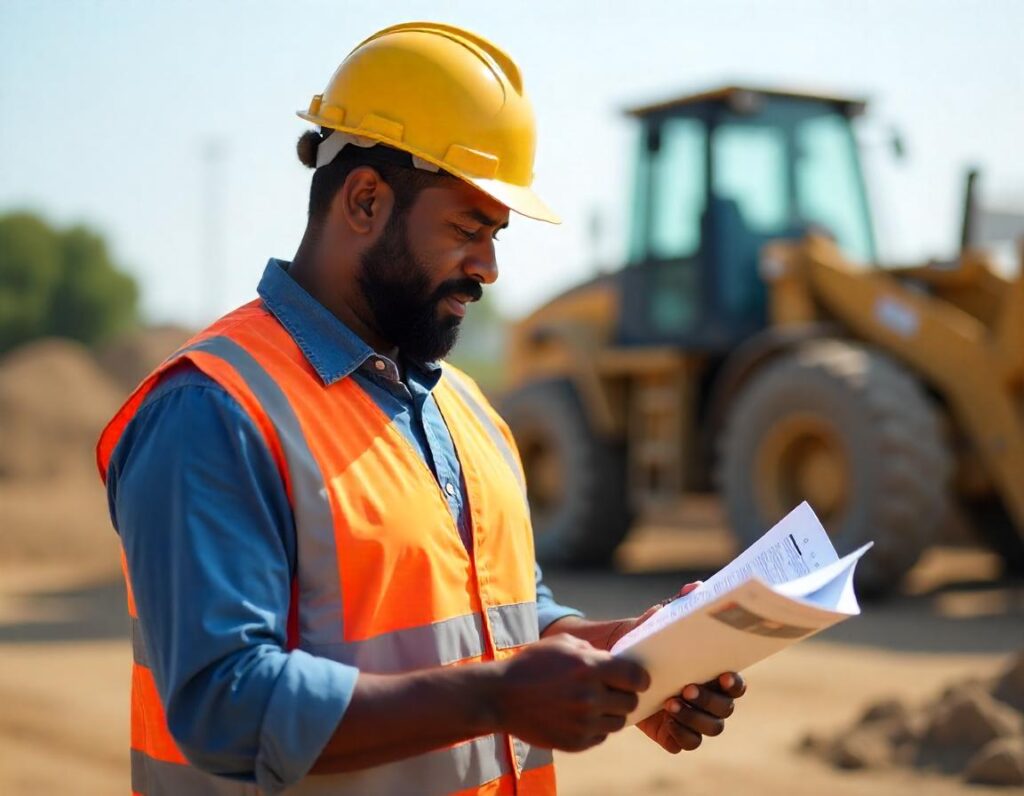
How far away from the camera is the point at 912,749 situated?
5.74 meters

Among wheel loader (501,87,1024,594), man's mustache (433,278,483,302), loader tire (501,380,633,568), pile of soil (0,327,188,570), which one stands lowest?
pile of soil (0,327,188,570)

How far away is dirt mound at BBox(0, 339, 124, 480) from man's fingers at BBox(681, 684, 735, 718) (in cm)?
2185

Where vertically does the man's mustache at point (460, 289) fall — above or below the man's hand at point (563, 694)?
above

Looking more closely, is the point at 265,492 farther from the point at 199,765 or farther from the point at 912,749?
the point at 912,749

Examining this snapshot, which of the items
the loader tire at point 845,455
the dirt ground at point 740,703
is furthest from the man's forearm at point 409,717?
the loader tire at point 845,455

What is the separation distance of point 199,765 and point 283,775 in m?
0.12

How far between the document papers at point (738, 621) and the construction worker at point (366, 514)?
0.22 feet

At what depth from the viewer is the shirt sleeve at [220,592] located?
187cm

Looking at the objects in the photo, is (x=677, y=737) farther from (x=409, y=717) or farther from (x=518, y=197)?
(x=518, y=197)

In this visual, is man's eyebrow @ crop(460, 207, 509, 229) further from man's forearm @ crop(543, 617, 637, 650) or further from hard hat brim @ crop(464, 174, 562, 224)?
man's forearm @ crop(543, 617, 637, 650)

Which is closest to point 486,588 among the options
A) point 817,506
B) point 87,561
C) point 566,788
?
point 566,788

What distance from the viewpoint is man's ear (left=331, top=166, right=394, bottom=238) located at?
230 cm

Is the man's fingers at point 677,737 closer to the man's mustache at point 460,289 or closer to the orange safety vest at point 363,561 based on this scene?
the orange safety vest at point 363,561

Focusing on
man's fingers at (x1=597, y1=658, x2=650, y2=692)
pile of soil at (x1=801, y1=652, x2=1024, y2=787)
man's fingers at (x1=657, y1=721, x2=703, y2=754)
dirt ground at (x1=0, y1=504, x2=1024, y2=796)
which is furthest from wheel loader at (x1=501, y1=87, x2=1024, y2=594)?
man's fingers at (x1=597, y1=658, x2=650, y2=692)
